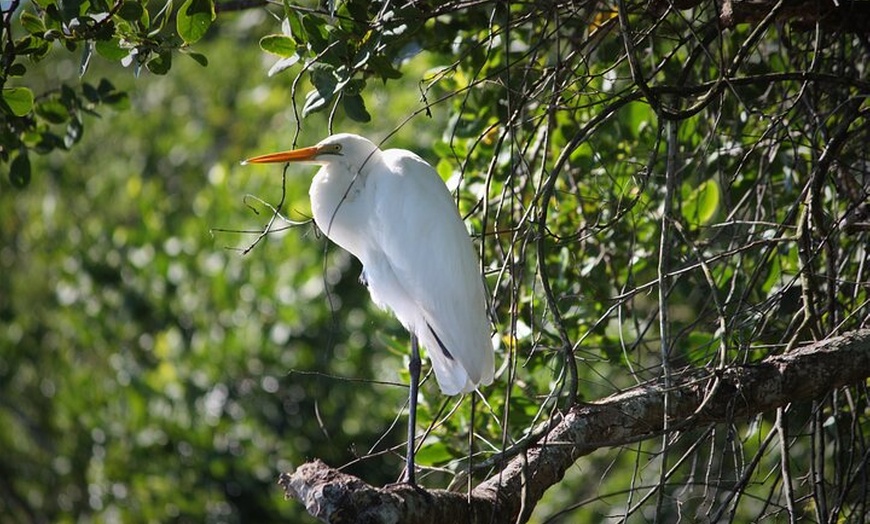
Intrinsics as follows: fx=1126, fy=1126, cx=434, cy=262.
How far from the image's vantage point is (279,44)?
203 centimetres

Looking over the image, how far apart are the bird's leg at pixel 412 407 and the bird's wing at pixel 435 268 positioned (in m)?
0.04

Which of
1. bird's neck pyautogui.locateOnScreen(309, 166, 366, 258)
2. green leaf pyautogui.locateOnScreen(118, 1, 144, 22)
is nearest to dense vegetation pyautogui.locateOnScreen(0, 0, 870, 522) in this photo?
green leaf pyautogui.locateOnScreen(118, 1, 144, 22)

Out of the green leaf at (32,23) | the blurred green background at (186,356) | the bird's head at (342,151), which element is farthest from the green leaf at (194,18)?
the blurred green background at (186,356)

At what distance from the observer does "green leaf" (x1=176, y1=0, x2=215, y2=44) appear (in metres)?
1.92

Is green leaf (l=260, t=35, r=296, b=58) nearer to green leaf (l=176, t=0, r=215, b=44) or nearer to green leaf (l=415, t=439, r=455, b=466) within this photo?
green leaf (l=176, t=0, r=215, b=44)

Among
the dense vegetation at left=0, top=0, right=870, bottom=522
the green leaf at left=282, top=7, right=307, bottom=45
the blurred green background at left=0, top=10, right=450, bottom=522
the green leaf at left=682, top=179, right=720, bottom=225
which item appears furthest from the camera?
the blurred green background at left=0, top=10, right=450, bottom=522

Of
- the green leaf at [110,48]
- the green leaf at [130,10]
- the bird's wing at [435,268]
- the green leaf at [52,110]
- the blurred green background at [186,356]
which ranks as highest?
the green leaf at [130,10]

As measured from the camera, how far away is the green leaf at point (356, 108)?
6.78 feet

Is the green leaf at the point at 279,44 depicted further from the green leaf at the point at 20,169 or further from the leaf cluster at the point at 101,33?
the green leaf at the point at 20,169

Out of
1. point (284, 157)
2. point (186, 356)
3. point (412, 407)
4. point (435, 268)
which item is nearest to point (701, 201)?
point (435, 268)

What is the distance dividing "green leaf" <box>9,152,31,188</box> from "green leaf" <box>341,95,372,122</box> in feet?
2.47

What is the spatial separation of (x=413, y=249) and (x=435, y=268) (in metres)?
0.07

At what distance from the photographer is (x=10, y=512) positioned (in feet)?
20.0

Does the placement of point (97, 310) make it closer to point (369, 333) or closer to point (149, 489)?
point (149, 489)
